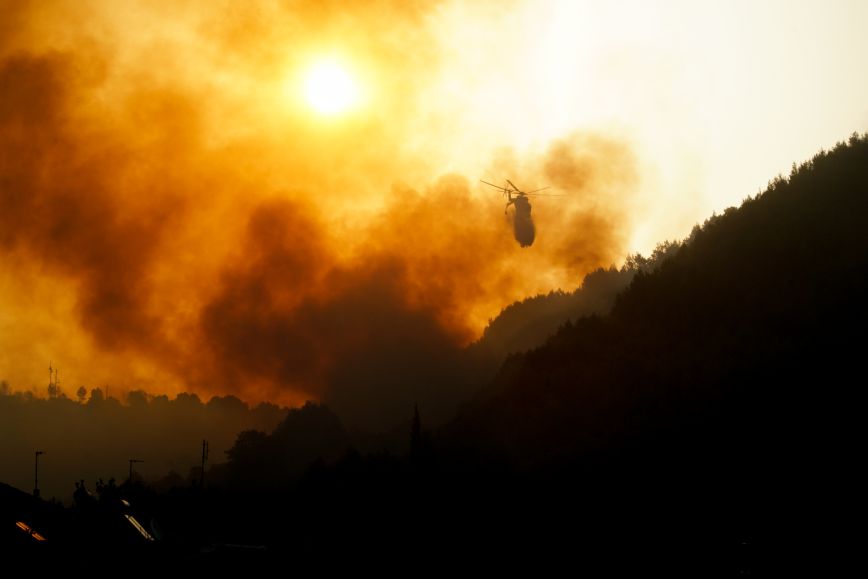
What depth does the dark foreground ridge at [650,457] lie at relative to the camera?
265 ft

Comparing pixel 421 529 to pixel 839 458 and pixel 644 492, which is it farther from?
pixel 839 458

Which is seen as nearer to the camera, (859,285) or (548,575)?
(548,575)

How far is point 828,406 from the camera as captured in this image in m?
103

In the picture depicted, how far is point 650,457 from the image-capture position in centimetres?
11281

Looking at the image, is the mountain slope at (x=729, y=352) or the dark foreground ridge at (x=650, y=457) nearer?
the dark foreground ridge at (x=650, y=457)

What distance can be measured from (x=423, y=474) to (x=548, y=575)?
184 feet

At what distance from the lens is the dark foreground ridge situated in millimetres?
80875

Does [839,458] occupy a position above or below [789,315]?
below

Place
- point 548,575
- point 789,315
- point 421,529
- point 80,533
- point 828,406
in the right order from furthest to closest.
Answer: point 789,315 < point 421,529 < point 828,406 < point 548,575 < point 80,533

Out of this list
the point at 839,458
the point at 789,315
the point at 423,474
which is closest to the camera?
the point at 839,458

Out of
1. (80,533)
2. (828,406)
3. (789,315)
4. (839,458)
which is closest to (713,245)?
(789,315)

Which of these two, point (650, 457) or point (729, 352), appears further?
point (729, 352)

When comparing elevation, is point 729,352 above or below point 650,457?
above

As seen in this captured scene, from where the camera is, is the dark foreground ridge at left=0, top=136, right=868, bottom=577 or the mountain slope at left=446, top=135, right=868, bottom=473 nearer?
the dark foreground ridge at left=0, top=136, right=868, bottom=577
